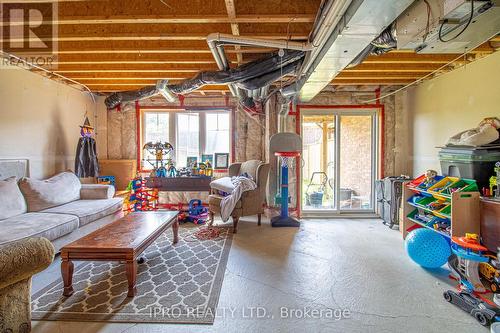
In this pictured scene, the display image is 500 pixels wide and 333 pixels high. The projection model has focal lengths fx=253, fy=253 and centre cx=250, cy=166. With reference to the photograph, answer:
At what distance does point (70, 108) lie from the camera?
4.65 m

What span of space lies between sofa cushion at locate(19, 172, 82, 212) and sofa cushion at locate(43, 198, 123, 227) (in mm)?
95

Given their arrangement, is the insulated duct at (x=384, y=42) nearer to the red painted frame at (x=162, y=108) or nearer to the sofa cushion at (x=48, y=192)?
the red painted frame at (x=162, y=108)

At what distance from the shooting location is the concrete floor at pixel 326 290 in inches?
72.4

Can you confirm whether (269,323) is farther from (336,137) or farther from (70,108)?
(70,108)

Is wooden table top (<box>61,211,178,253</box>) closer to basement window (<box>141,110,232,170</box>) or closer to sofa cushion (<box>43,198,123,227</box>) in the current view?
sofa cushion (<box>43,198,123,227</box>)

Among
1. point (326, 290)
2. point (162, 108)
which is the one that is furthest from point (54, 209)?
point (326, 290)

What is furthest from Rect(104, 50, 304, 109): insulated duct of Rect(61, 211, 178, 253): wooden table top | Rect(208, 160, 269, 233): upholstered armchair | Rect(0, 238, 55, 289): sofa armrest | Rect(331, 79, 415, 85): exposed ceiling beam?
Rect(0, 238, 55, 289): sofa armrest

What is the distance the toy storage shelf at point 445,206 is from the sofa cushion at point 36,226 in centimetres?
421

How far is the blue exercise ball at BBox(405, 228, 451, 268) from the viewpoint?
2.67 m

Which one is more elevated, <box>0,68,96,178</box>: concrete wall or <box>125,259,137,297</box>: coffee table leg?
<box>0,68,96,178</box>: concrete wall

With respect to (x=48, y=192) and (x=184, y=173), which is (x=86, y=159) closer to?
(x=48, y=192)

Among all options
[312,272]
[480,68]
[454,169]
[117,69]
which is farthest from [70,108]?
[480,68]

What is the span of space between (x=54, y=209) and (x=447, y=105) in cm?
572

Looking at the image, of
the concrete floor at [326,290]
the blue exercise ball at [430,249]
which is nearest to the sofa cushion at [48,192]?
Result: the concrete floor at [326,290]
